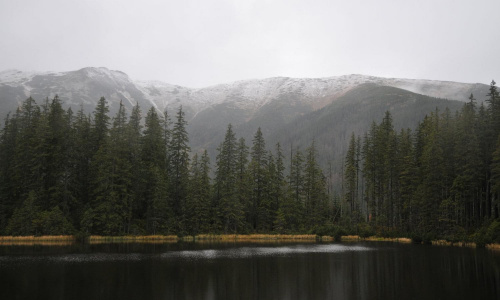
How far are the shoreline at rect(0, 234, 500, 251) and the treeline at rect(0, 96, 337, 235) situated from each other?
141cm

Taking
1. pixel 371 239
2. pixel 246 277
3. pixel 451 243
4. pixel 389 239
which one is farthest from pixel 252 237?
pixel 246 277

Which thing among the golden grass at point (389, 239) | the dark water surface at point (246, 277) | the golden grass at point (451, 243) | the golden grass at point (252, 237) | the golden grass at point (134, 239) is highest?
the dark water surface at point (246, 277)

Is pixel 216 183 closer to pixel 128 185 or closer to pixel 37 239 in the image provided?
pixel 128 185

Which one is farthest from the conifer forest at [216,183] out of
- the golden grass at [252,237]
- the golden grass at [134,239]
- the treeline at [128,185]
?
the golden grass at [252,237]

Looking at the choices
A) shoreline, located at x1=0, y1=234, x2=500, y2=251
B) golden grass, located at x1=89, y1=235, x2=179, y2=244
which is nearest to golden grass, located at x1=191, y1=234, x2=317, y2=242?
shoreline, located at x1=0, y1=234, x2=500, y2=251

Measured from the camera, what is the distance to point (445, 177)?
185 feet

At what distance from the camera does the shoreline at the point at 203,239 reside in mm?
51094

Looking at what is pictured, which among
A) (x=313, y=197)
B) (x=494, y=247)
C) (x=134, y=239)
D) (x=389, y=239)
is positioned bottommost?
(x=389, y=239)

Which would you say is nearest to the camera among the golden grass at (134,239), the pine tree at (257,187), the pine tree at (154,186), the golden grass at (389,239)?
the golden grass at (134,239)

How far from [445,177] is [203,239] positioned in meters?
39.9

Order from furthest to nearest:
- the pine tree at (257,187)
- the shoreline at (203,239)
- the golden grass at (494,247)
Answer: the pine tree at (257,187)
the shoreline at (203,239)
the golden grass at (494,247)

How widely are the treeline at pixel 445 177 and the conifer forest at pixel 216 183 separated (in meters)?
0.21

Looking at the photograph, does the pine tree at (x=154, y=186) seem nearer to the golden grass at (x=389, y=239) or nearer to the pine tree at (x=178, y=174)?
the pine tree at (x=178, y=174)

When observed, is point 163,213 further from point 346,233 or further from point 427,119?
point 427,119
